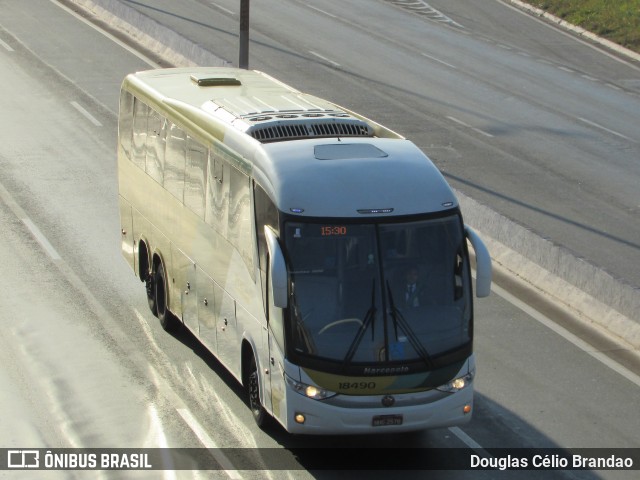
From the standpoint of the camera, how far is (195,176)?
49.9ft

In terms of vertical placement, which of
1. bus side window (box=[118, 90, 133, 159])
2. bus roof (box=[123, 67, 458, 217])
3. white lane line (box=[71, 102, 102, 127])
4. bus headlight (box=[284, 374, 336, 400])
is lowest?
white lane line (box=[71, 102, 102, 127])

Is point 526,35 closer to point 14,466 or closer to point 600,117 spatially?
point 600,117

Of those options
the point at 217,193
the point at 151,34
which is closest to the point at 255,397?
the point at 217,193

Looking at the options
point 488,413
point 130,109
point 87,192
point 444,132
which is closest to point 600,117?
point 444,132

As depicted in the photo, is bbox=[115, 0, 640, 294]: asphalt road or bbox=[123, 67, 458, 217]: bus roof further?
bbox=[115, 0, 640, 294]: asphalt road

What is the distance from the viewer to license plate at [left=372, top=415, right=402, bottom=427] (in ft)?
39.4

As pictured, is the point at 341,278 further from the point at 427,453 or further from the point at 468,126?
the point at 468,126

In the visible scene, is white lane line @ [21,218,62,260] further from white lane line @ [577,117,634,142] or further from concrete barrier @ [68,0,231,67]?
white lane line @ [577,117,634,142]

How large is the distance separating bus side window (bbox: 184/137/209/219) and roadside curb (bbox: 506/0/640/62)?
3079 centimetres

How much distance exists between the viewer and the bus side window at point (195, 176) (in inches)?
587

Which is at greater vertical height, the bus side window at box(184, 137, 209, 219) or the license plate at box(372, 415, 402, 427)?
the bus side window at box(184, 137, 209, 219)

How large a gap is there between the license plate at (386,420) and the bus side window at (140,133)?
22.2 feet

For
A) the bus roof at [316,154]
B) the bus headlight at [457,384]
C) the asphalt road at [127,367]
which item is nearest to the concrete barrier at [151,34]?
the asphalt road at [127,367]

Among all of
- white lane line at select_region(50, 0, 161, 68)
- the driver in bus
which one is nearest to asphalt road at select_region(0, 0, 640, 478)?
the driver in bus
